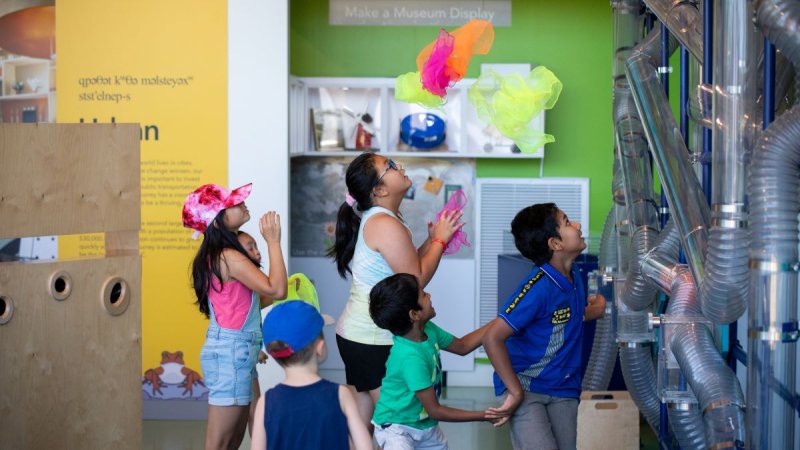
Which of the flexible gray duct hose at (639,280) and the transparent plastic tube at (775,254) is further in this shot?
the flexible gray duct hose at (639,280)

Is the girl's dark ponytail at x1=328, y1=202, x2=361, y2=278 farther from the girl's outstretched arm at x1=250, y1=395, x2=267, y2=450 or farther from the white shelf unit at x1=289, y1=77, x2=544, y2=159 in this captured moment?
the white shelf unit at x1=289, y1=77, x2=544, y2=159

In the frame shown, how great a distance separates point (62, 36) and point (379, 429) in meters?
3.72

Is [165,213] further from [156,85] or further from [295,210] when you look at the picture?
[295,210]

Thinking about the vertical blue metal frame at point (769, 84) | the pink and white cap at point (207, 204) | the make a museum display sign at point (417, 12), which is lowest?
the pink and white cap at point (207, 204)

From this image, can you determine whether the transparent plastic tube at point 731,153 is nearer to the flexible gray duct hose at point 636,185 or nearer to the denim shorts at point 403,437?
the denim shorts at point 403,437

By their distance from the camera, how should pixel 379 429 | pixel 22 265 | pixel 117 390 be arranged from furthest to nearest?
pixel 117 390
pixel 22 265
pixel 379 429

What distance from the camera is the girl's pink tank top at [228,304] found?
3.94 meters

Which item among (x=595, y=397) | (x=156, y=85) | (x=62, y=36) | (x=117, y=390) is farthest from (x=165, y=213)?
→ (x=595, y=397)

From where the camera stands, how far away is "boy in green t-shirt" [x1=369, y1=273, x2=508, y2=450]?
10.3 feet

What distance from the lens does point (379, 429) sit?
323 cm

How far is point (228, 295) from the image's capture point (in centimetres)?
394

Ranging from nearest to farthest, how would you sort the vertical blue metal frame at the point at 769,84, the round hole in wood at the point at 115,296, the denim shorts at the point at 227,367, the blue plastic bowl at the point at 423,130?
the vertical blue metal frame at the point at 769,84 < the round hole in wood at the point at 115,296 < the denim shorts at the point at 227,367 < the blue plastic bowl at the point at 423,130

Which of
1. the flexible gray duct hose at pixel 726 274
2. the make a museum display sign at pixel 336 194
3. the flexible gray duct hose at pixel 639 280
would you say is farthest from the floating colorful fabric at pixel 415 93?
the make a museum display sign at pixel 336 194

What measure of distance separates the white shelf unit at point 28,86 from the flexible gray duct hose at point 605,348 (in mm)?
3329
